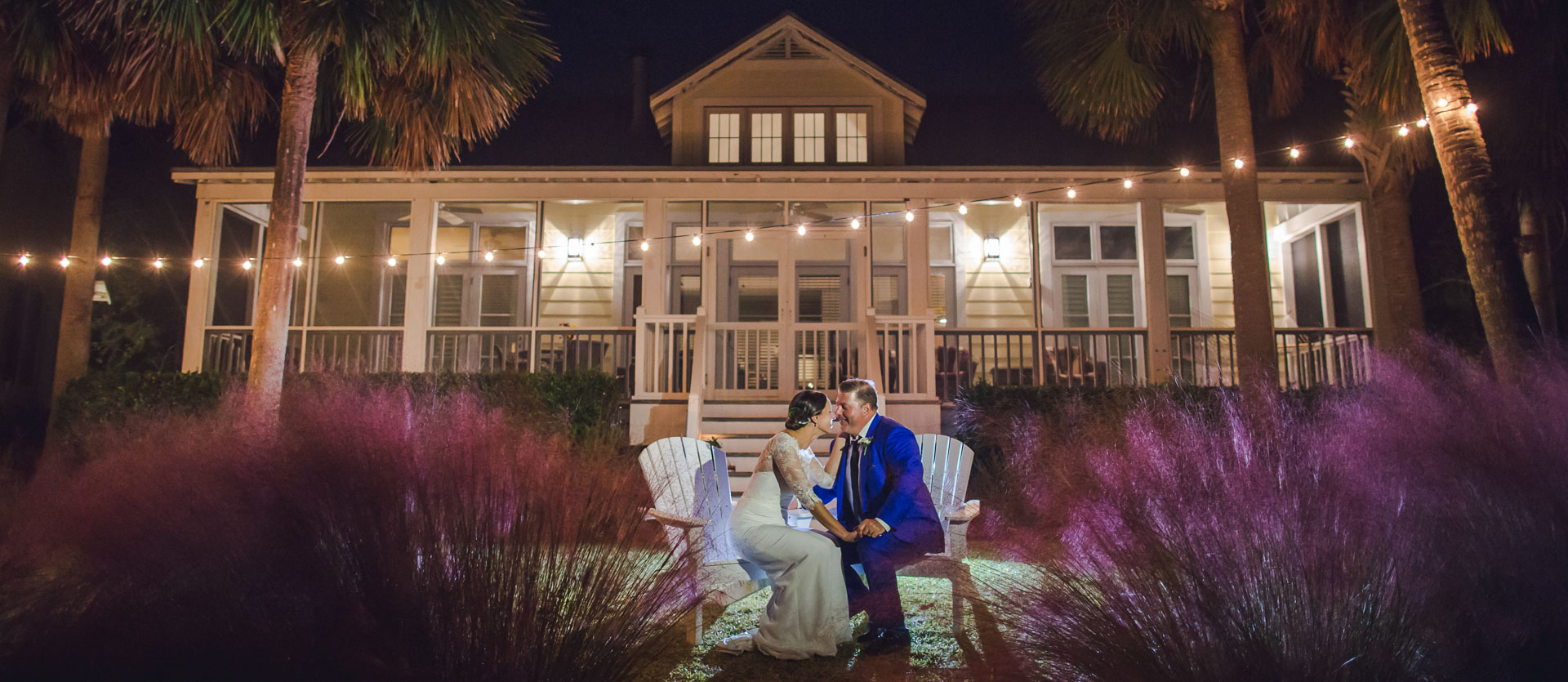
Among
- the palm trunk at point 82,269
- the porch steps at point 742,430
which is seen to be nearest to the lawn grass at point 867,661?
the porch steps at point 742,430

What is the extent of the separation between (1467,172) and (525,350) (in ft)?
36.5

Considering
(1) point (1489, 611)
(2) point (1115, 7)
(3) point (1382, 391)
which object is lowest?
(1) point (1489, 611)

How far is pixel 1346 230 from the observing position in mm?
11789

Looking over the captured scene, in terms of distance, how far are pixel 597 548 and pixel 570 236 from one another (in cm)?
1137

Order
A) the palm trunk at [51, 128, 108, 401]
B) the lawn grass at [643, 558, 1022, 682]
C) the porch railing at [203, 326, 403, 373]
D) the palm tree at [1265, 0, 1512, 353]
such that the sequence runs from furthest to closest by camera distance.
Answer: the porch railing at [203, 326, 403, 373]
the palm trunk at [51, 128, 108, 401]
the palm tree at [1265, 0, 1512, 353]
the lawn grass at [643, 558, 1022, 682]

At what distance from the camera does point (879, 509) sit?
4.20 m

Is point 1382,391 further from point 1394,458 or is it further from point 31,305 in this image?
point 31,305

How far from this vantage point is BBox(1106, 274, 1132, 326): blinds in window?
13.6 m

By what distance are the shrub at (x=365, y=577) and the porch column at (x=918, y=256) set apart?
8.04m

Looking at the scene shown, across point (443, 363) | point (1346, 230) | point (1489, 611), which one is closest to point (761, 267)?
point (443, 363)

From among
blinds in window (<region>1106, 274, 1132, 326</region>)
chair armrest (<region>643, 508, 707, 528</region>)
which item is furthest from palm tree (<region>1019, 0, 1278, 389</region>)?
chair armrest (<region>643, 508, 707, 528</region>)

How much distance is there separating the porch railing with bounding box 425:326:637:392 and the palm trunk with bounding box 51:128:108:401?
4.31 metres

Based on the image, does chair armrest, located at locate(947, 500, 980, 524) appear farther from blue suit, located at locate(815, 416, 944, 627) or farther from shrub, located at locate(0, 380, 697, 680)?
shrub, located at locate(0, 380, 697, 680)

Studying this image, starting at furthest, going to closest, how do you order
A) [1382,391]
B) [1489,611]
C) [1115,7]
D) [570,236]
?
[570,236] < [1115,7] < [1382,391] < [1489,611]
